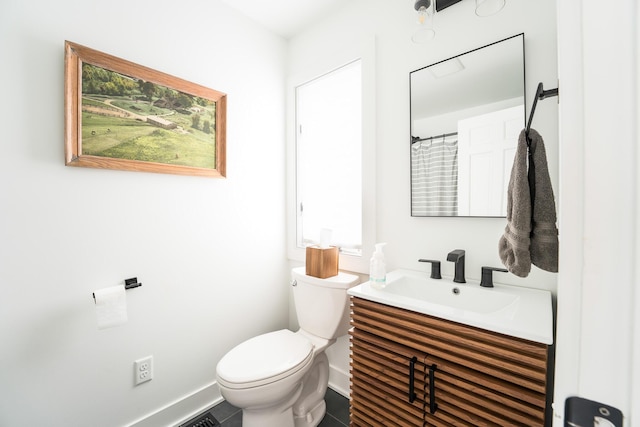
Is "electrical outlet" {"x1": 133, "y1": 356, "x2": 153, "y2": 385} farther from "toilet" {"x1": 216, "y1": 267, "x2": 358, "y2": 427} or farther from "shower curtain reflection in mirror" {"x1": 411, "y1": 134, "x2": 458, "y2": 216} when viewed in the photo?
"shower curtain reflection in mirror" {"x1": 411, "y1": 134, "x2": 458, "y2": 216}

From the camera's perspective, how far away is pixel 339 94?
1.88 metres

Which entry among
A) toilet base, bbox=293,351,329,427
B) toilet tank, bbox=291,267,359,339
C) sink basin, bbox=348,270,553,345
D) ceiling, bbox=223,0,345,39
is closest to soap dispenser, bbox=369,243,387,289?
sink basin, bbox=348,270,553,345

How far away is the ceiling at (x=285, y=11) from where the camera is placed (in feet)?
5.75

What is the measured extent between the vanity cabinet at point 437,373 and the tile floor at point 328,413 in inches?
16.8

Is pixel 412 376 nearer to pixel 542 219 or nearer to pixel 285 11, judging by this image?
pixel 542 219

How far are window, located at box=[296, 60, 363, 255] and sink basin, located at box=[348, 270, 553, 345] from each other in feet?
1.62

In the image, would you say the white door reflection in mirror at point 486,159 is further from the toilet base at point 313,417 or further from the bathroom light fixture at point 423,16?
the toilet base at point 313,417

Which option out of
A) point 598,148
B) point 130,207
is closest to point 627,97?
point 598,148

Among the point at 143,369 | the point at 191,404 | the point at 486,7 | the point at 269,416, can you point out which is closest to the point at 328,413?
the point at 269,416

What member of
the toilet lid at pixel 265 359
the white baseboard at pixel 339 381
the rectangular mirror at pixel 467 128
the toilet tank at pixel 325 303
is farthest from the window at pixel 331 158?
the white baseboard at pixel 339 381

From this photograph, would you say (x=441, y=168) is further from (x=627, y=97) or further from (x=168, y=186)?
(x=168, y=186)

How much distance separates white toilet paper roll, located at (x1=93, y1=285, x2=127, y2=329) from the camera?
121cm

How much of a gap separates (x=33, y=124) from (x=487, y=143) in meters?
1.96

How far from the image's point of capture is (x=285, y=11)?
183 cm
